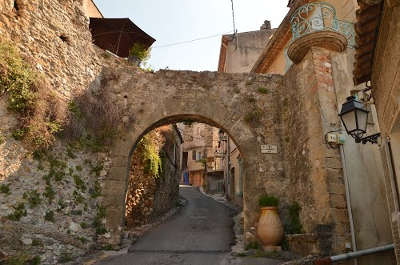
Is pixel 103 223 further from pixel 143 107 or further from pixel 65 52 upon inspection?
pixel 65 52

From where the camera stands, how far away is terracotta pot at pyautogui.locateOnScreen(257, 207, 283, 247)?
601 cm

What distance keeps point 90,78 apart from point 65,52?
0.83 m

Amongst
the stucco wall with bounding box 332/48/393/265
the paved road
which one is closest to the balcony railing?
the stucco wall with bounding box 332/48/393/265

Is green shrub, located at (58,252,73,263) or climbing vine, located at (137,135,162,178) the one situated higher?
climbing vine, located at (137,135,162,178)

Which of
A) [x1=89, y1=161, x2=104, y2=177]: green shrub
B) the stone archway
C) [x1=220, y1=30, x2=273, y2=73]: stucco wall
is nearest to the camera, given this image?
[x1=89, y1=161, x2=104, y2=177]: green shrub

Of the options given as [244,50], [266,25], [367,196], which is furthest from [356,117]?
[266,25]

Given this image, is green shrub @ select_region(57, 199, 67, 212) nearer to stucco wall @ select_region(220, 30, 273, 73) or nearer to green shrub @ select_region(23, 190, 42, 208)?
green shrub @ select_region(23, 190, 42, 208)

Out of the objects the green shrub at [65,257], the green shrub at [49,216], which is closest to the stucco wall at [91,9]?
the green shrub at [49,216]

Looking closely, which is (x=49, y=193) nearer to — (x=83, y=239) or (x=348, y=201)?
(x=83, y=239)

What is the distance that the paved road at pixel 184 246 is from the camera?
17.7 feet

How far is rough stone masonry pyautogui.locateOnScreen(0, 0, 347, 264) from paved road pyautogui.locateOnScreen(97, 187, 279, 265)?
2.26ft

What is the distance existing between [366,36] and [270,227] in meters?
4.00

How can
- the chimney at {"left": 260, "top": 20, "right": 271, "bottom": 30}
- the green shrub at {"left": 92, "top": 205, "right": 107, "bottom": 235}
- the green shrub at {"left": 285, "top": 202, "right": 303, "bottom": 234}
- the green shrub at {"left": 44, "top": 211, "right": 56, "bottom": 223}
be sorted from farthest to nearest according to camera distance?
the chimney at {"left": 260, "top": 20, "right": 271, "bottom": 30} < the green shrub at {"left": 92, "top": 205, "right": 107, "bottom": 235} < the green shrub at {"left": 285, "top": 202, "right": 303, "bottom": 234} < the green shrub at {"left": 44, "top": 211, "right": 56, "bottom": 223}

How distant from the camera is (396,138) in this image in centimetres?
351
